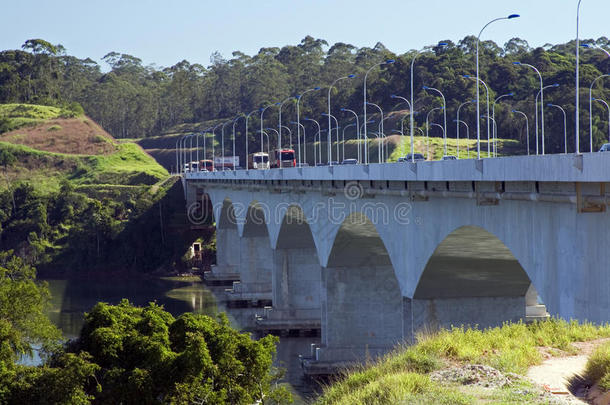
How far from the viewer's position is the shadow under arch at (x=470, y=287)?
28.0 m

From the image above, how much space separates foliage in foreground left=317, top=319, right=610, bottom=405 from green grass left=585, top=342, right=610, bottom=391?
0.07 metres

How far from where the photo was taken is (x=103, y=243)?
93.6m

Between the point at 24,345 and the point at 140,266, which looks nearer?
the point at 24,345

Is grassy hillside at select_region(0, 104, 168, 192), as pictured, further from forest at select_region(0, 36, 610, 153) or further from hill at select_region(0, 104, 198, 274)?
forest at select_region(0, 36, 610, 153)

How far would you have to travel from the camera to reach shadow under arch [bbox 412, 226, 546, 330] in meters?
28.0

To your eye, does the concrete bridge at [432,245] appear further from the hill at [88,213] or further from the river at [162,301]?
the hill at [88,213]

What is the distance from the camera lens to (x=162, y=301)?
2702 inches

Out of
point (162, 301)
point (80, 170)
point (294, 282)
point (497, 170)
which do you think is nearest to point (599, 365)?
point (497, 170)

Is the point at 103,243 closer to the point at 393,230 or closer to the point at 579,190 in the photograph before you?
the point at 393,230

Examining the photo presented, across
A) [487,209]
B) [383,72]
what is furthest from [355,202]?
[383,72]

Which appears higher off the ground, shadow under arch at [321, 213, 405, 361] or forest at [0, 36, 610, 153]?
forest at [0, 36, 610, 153]

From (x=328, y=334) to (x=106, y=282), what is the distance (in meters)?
48.6

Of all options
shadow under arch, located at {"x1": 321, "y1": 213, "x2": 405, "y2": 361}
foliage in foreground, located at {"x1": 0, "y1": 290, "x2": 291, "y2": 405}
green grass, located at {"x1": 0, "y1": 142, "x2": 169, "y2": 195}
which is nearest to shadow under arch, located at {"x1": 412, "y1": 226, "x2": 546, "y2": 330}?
foliage in foreground, located at {"x1": 0, "y1": 290, "x2": 291, "y2": 405}

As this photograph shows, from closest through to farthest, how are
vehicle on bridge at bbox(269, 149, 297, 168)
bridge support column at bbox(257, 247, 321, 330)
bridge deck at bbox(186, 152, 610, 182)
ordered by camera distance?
1. bridge deck at bbox(186, 152, 610, 182)
2. bridge support column at bbox(257, 247, 321, 330)
3. vehicle on bridge at bbox(269, 149, 297, 168)
